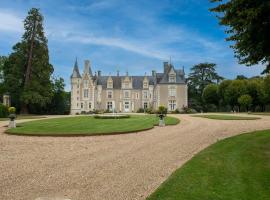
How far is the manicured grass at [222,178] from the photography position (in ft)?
15.0

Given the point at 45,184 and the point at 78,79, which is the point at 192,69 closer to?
the point at 78,79

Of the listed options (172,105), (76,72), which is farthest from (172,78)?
(76,72)

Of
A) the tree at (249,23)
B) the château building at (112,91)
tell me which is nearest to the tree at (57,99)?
the château building at (112,91)

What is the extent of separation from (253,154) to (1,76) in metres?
49.5

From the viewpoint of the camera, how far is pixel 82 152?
8758 millimetres

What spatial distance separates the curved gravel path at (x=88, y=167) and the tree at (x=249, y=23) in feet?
11.9

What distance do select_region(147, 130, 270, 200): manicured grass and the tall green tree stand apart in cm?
3618

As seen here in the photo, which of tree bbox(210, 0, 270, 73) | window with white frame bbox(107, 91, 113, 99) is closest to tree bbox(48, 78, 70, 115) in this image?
window with white frame bbox(107, 91, 113, 99)

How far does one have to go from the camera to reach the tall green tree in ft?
135

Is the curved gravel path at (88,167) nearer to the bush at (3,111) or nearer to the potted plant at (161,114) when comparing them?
the potted plant at (161,114)

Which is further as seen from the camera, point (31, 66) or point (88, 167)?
point (31, 66)

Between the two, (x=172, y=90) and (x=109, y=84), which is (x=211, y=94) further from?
(x=109, y=84)

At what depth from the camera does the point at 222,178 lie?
5527 millimetres

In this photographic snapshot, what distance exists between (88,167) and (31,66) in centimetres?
3824
